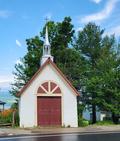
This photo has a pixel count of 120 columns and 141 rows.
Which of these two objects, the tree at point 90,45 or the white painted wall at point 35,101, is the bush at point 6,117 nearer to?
the white painted wall at point 35,101

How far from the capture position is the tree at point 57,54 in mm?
60500

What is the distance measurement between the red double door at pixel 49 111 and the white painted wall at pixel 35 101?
416mm

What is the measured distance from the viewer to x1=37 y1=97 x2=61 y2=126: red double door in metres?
46.4

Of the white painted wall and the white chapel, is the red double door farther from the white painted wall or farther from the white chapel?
the white painted wall

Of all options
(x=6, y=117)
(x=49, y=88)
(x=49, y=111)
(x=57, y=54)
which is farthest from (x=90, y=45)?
(x=6, y=117)

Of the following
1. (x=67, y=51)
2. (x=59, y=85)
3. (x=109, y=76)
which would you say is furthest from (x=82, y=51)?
(x=59, y=85)

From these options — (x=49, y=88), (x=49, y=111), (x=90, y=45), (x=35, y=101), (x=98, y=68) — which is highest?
(x=90, y=45)

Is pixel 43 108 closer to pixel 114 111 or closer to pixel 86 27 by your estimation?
pixel 114 111

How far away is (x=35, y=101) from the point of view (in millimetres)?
46562

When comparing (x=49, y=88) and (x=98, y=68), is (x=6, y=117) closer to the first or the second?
(x=49, y=88)

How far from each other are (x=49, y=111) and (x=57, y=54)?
17.1m

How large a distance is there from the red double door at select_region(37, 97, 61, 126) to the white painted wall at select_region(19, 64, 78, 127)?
416mm

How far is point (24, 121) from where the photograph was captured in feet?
151

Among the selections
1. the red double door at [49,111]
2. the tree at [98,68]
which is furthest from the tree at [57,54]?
the red double door at [49,111]
